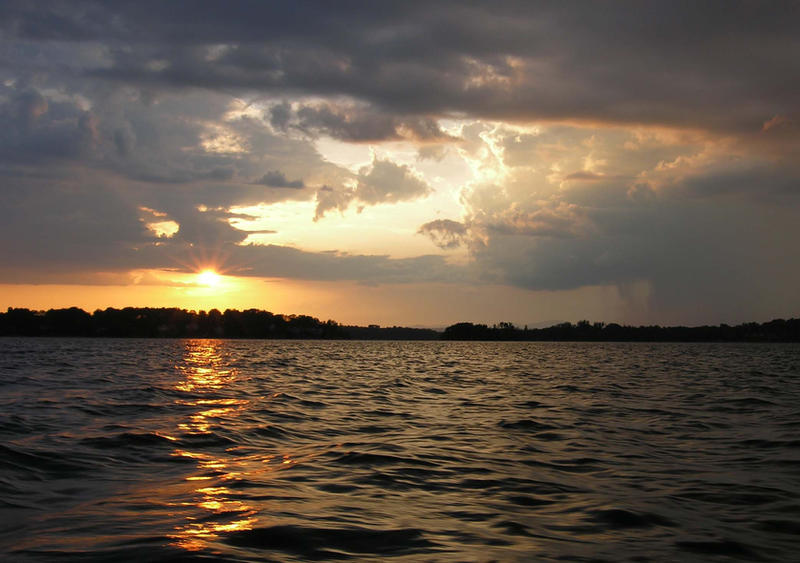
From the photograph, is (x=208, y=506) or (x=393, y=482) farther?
(x=393, y=482)

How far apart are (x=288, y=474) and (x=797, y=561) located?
9.07 m

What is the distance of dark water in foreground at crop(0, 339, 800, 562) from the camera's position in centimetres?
862

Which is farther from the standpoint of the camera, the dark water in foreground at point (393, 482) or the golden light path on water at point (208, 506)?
the golden light path on water at point (208, 506)

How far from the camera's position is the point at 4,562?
748 cm

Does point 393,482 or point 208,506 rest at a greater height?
point 208,506

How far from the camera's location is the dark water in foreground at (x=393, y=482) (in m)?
8.62

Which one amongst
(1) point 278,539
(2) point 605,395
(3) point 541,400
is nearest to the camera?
(1) point 278,539

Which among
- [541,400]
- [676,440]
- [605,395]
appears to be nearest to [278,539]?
[676,440]

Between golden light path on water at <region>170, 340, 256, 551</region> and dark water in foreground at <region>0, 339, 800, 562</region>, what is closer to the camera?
dark water in foreground at <region>0, 339, 800, 562</region>

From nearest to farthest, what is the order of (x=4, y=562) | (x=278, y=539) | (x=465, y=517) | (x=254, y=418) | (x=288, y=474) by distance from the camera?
(x=4, y=562)
(x=278, y=539)
(x=465, y=517)
(x=288, y=474)
(x=254, y=418)

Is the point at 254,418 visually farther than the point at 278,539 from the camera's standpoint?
Yes

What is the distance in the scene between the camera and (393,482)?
12.6m

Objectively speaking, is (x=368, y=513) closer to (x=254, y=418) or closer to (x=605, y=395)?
(x=254, y=418)

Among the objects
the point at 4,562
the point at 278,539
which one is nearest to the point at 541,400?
the point at 278,539
